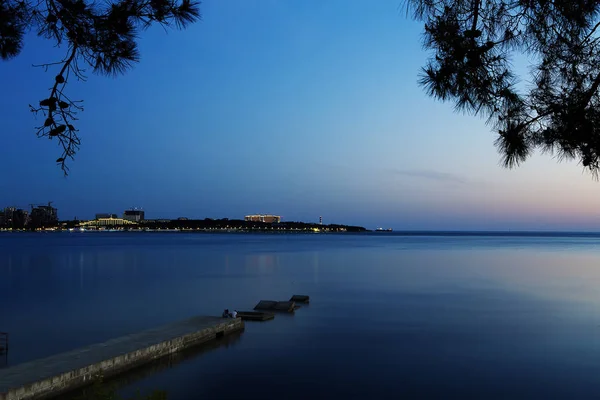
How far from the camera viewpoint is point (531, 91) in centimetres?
636

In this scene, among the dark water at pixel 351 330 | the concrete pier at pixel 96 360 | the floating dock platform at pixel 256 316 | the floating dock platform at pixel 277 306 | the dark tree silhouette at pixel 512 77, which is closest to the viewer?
the dark tree silhouette at pixel 512 77

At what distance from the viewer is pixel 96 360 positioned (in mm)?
12703

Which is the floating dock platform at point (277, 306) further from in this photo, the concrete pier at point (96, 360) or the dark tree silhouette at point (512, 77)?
the dark tree silhouette at point (512, 77)

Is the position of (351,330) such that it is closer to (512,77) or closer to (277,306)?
(277,306)

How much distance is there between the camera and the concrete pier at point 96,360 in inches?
421

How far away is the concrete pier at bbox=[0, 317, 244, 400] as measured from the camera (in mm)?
10691

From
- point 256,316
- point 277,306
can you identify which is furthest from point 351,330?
point 277,306

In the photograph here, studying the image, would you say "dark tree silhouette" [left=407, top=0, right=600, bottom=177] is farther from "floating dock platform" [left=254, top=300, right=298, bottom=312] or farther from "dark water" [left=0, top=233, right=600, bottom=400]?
"floating dock platform" [left=254, top=300, right=298, bottom=312]

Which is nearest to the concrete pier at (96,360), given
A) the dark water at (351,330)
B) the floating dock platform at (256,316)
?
the dark water at (351,330)

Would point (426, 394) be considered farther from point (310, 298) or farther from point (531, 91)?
point (310, 298)

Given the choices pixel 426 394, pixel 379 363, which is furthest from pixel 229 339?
pixel 426 394

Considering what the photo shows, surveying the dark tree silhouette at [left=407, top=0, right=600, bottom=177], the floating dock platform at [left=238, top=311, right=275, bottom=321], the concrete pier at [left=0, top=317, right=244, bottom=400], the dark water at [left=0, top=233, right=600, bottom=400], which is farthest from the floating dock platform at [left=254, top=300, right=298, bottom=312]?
the dark tree silhouette at [left=407, top=0, right=600, bottom=177]

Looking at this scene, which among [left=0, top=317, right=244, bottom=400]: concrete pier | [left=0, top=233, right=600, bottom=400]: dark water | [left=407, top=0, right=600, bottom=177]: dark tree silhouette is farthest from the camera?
[left=0, top=233, right=600, bottom=400]: dark water

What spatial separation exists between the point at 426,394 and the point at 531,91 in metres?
8.73
